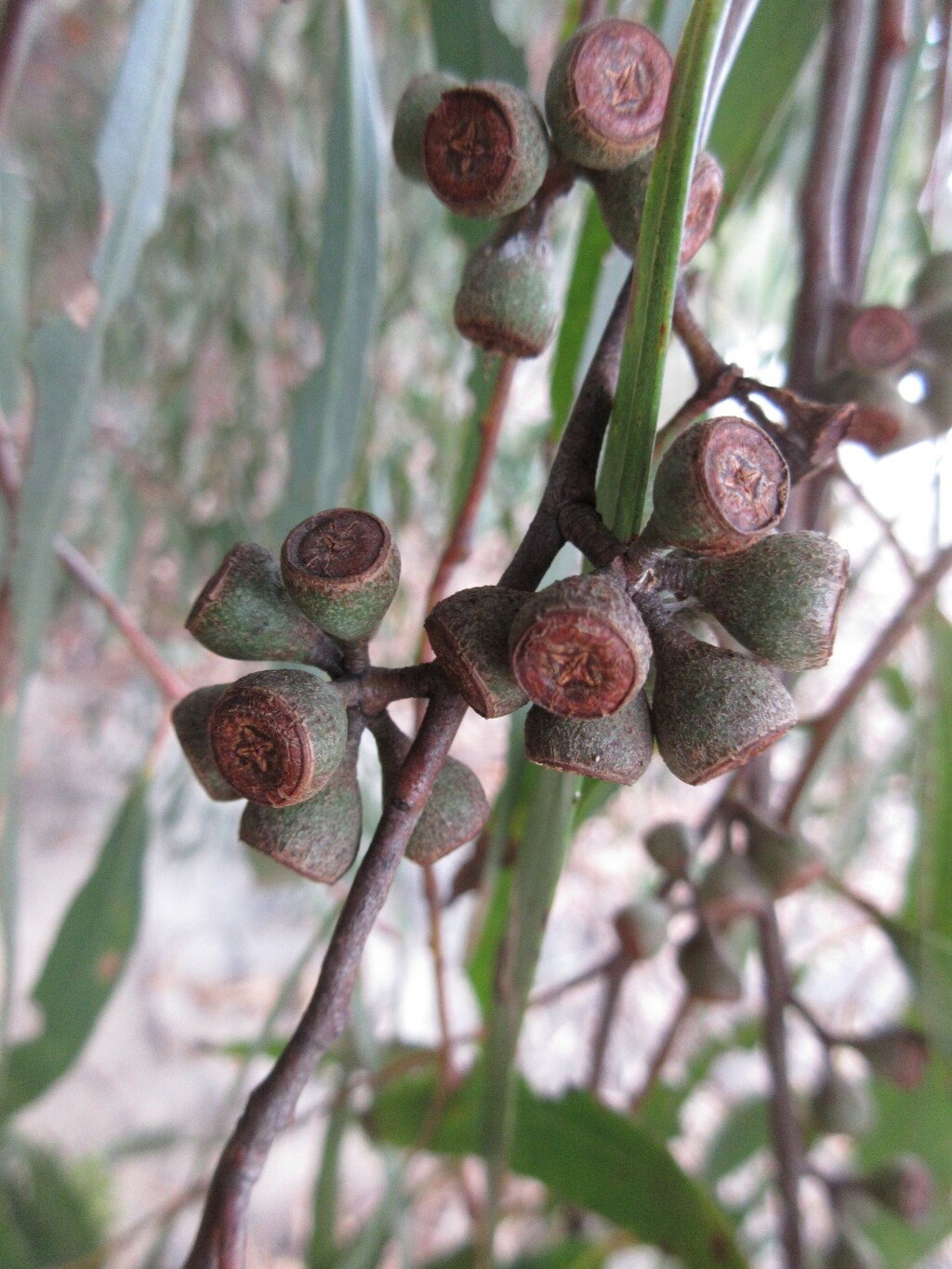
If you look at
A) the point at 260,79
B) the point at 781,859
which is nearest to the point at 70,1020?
the point at 781,859

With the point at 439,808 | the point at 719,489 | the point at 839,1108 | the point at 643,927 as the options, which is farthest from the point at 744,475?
the point at 839,1108

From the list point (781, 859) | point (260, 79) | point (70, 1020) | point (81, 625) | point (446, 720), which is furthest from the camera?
point (81, 625)

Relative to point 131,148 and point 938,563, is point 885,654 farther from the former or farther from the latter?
point 131,148

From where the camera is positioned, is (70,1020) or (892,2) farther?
(70,1020)

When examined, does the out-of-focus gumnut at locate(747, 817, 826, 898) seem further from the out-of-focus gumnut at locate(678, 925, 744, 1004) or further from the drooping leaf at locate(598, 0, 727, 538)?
the drooping leaf at locate(598, 0, 727, 538)

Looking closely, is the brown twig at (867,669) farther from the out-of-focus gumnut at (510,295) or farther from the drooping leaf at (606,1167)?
the out-of-focus gumnut at (510,295)

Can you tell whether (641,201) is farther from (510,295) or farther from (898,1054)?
(898,1054)
